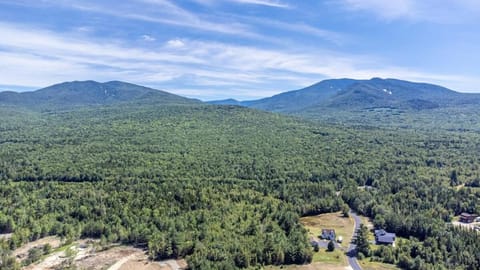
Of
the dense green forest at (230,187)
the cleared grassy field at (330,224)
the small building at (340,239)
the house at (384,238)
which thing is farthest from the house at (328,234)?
the house at (384,238)

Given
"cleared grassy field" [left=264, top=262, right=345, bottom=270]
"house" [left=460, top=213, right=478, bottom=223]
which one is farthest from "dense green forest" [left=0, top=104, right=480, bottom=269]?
"house" [left=460, top=213, right=478, bottom=223]

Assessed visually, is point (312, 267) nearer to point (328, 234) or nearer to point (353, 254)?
point (353, 254)

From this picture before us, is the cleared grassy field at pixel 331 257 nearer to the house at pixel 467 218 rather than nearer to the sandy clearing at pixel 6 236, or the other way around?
the house at pixel 467 218

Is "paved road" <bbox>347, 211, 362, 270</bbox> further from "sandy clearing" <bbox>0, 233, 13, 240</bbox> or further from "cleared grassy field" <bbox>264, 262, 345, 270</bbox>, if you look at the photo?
"sandy clearing" <bbox>0, 233, 13, 240</bbox>

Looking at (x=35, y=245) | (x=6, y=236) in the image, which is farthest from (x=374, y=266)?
(x=6, y=236)

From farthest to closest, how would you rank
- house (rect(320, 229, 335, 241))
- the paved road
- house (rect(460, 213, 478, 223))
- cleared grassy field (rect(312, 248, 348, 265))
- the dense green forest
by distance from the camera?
house (rect(460, 213, 478, 223))
house (rect(320, 229, 335, 241))
the dense green forest
cleared grassy field (rect(312, 248, 348, 265))
the paved road

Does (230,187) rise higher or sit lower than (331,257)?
higher
